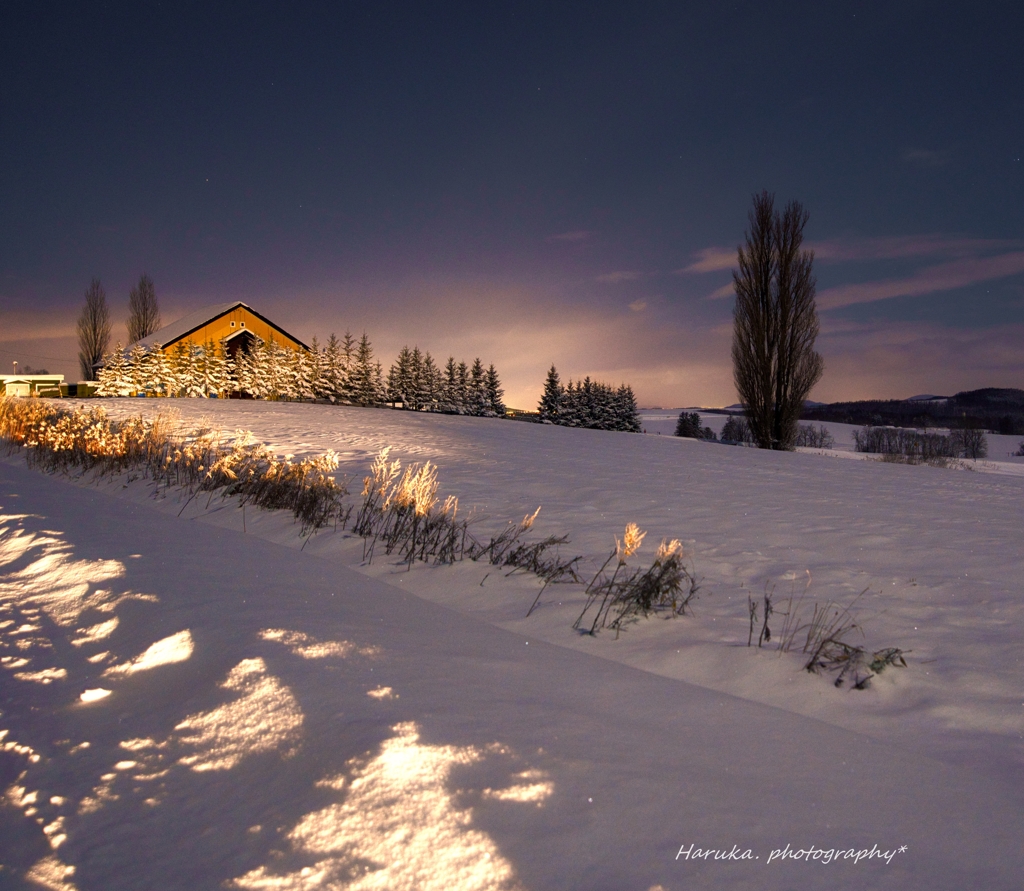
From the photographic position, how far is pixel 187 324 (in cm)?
4228

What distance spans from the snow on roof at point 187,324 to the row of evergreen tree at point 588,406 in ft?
75.9

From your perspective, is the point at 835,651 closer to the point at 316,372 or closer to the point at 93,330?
the point at 316,372

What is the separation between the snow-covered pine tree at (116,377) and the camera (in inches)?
1391

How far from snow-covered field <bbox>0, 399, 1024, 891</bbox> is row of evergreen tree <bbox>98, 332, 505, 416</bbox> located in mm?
34492

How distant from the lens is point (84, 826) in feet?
5.60

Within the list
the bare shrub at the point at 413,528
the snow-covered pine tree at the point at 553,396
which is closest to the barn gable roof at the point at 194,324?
A: the snow-covered pine tree at the point at 553,396

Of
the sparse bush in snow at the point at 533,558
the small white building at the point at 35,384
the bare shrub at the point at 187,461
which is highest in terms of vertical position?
the small white building at the point at 35,384

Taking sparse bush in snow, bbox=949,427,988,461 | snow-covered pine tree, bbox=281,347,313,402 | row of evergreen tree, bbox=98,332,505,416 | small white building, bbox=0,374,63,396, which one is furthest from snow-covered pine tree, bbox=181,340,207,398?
sparse bush in snow, bbox=949,427,988,461

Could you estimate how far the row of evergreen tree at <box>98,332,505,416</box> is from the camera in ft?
117

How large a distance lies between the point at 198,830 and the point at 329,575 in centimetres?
289

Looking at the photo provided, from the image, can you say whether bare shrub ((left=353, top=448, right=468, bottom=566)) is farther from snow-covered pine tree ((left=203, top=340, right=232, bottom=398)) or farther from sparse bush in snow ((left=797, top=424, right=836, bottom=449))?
sparse bush in snow ((left=797, top=424, right=836, bottom=449))

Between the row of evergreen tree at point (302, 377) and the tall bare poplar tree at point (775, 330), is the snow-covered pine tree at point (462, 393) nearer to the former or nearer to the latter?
the row of evergreen tree at point (302, 377)

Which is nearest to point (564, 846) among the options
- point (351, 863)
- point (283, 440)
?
point (351, 863)

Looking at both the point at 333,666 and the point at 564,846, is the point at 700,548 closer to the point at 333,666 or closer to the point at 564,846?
the point at 333,666
